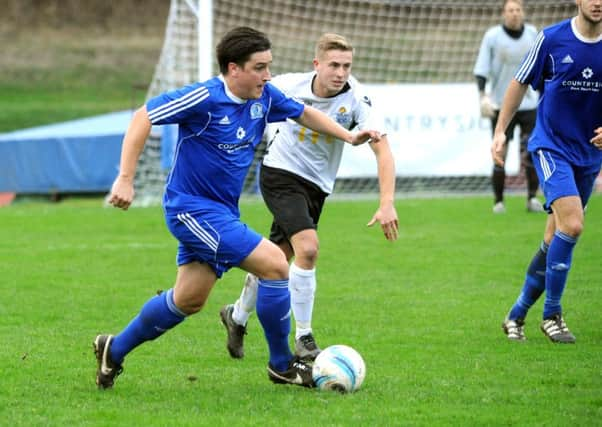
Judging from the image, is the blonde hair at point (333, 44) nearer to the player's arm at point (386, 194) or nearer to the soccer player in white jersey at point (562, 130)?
the player's arm at point (386, 194)

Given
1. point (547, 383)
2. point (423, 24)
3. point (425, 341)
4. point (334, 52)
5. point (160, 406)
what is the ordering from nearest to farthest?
point (160, 406) → point (547, 383) → point (334, 52) → point (425, 341) → point (423, 24)

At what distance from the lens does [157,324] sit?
5.66 meters

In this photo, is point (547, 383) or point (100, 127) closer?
point (547, 383)

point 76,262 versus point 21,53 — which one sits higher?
point 76,262

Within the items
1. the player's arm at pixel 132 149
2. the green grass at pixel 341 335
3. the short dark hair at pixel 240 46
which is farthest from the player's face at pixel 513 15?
the player's arm at pixel 132 149

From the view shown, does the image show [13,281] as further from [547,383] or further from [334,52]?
[547,383]

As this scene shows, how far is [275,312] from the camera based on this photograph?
5.61 metres

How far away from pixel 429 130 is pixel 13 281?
7.69 meters

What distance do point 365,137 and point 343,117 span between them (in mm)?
1022

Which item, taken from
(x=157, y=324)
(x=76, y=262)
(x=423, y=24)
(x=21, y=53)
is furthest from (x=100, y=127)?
(x=21, y=53)

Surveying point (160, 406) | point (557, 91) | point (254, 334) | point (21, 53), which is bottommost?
point (21, 53)

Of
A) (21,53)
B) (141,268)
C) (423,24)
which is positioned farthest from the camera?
(21,53)

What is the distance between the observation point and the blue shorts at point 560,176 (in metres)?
6.70

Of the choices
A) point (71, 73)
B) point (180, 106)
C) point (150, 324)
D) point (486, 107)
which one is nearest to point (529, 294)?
point (150, 324)
